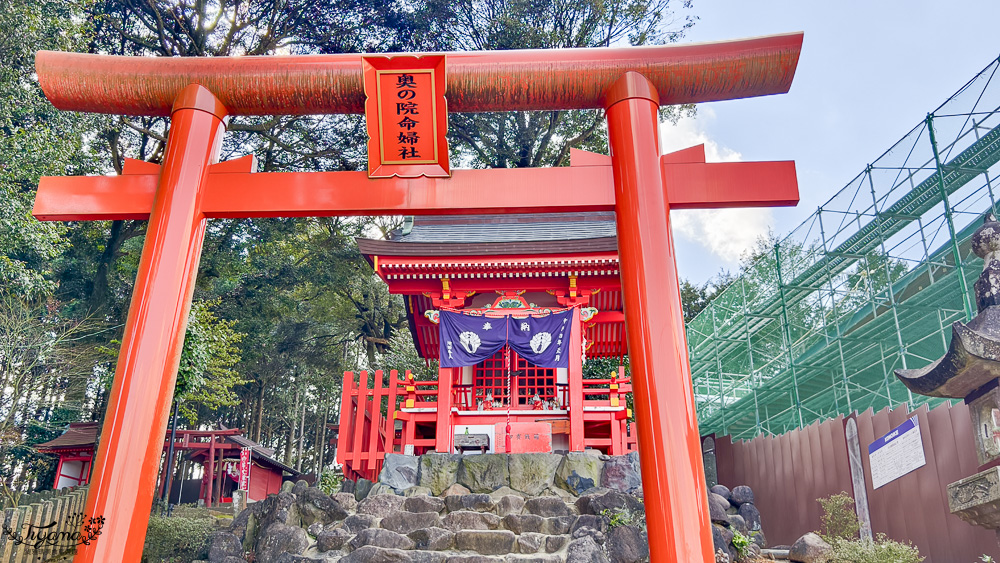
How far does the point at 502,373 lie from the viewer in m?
12.7

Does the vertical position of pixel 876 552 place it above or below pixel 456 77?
below

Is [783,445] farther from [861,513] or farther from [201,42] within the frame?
[201,42]

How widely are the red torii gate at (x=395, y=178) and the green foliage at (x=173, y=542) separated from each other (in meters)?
6.22

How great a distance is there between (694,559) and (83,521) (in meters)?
3.37

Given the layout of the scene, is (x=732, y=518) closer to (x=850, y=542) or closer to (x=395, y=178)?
(x=850, y=542)

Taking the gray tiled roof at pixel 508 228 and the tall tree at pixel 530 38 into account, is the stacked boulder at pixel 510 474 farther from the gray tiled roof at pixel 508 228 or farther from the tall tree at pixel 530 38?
the tall tree at pixel 530 38

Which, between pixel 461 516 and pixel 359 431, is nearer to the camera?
pixel 461 516

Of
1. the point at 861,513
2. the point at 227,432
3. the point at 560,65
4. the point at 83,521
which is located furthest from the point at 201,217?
the point at 227,432

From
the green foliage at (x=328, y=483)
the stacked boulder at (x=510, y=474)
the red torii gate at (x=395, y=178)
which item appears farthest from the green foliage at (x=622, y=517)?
the green foliage at (x=328, y=483)

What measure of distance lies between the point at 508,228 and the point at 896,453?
26.7 feet

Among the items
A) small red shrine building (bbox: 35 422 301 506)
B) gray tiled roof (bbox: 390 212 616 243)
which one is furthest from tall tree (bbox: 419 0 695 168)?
small red shrine building (bbox: 35 422 301 506)

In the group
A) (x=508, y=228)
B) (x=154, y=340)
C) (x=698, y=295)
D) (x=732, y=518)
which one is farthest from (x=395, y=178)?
(x=698, y=295)

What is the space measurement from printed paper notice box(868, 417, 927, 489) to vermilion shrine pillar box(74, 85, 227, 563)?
6.93m

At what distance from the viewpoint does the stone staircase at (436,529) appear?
7.24 meters
